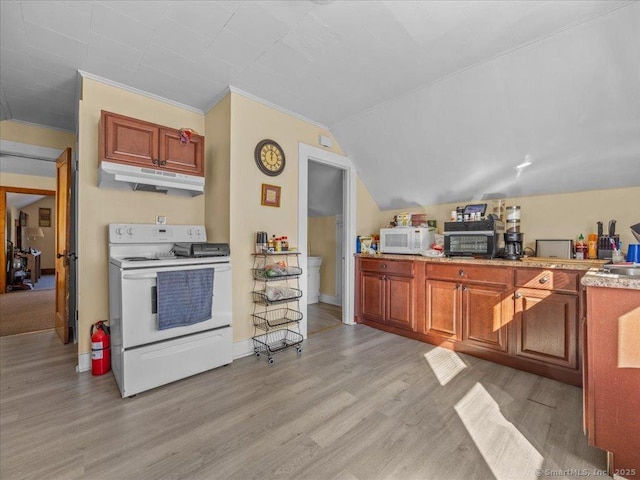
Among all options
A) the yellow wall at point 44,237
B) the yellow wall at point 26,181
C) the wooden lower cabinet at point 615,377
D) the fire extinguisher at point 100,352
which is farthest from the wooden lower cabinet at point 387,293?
the yellow wall at point 44,237

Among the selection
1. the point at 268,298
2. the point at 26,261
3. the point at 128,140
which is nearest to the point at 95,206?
the point at 128,140

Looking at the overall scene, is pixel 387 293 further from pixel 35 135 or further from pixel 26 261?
pixel 26 261

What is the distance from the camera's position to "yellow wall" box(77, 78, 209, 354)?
97.6 inches

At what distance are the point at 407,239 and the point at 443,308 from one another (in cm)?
86

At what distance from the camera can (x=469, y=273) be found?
273 cm

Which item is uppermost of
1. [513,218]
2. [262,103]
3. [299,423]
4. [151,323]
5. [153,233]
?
[262,103]

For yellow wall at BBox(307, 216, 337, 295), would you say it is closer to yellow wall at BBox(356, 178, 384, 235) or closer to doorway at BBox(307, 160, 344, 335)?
doorway at BBox(307, 160, 344, 335)

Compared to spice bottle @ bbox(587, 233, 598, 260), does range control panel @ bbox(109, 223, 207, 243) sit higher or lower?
higher

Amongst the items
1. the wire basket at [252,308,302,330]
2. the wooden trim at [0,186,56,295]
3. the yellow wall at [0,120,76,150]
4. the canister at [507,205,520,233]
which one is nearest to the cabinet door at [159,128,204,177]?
the wire basket at [252,308,302,330]

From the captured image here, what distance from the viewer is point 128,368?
200 cm

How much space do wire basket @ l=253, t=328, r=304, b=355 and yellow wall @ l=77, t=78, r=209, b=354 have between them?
55.1 inches

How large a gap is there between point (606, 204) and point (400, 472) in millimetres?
2788

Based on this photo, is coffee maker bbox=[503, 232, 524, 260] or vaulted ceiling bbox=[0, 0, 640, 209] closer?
vaulted ceiling bbox=[0, 0, 640, 209]

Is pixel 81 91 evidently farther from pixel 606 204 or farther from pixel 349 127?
pixel 606 204
